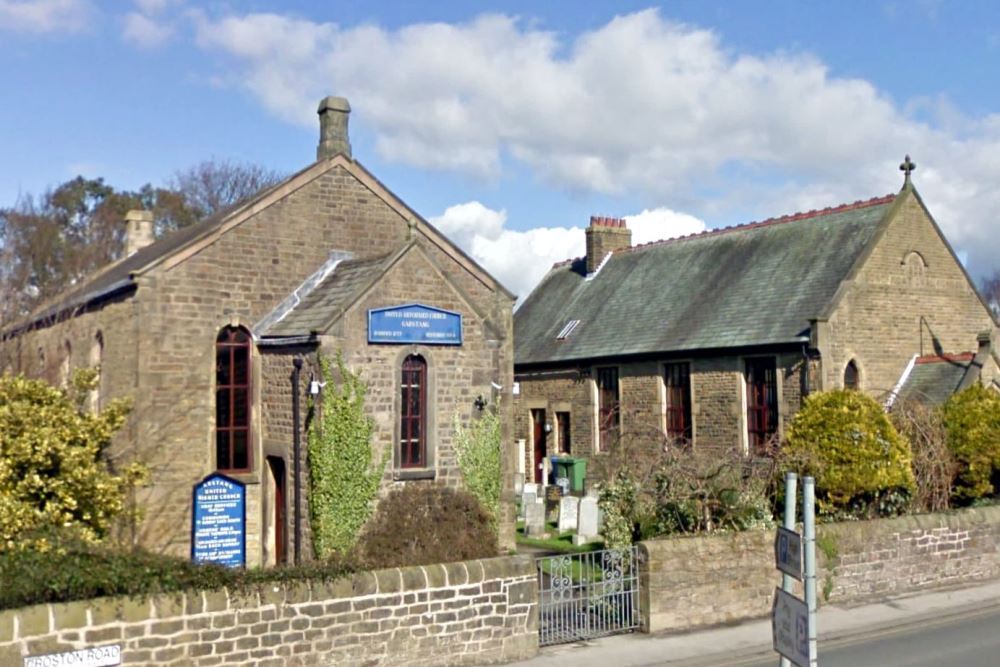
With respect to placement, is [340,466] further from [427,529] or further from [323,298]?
[323,298]

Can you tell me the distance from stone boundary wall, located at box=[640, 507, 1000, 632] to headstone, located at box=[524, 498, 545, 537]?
877 centimetres

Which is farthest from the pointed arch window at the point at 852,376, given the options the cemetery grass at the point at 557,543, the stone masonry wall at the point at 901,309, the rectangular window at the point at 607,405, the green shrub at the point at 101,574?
the green shrub at the point at 101,574

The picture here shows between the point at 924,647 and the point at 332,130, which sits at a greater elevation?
the point at 332,130

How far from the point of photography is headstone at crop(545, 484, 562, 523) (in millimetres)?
28359

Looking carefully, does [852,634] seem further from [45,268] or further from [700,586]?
[45,268]

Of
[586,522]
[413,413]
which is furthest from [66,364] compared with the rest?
[586,522]

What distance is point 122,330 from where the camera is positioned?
19.5 meters

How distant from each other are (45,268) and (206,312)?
99.5 ft

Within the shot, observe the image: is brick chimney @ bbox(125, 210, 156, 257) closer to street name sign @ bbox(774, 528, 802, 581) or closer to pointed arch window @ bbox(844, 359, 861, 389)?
pointed arch window @ bbox(844, 359, 861, 389)

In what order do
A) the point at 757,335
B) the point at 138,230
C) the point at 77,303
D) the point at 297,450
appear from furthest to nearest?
the point at 138,230
the point at 757,335
the point at 77,303
the point at 297,450

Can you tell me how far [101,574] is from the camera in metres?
10.4

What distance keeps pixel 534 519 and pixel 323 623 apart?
13.1 meters

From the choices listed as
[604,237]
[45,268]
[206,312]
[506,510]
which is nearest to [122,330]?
[206,312]

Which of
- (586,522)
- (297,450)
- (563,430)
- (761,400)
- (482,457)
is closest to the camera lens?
(297,450)
